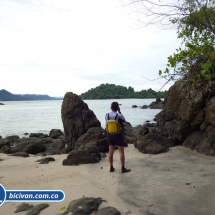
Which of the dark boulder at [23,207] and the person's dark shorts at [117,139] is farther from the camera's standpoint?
the person's dark shorts at [117,139]

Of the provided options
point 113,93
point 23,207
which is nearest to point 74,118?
point 23,207

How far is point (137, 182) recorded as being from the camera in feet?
22.8

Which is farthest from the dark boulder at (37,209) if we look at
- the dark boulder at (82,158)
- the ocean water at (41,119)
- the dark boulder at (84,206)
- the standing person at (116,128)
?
the ocean water at (41,119)

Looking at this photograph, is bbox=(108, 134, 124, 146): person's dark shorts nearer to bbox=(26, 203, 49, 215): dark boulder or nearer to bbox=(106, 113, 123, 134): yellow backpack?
bbox=(106, 113, 123, 134): yellow backpack

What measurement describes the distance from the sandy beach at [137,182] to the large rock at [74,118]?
4.72 m

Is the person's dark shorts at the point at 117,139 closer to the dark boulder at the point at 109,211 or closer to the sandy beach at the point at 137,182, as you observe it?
the sandy beach at the point at 137,182

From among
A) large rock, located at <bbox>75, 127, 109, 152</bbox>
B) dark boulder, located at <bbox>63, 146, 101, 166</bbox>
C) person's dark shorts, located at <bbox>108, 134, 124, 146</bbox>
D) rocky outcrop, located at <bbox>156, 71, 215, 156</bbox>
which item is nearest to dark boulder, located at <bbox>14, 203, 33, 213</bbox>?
person's dark shorts, located at <bbox>108, 134, 124, 146</bbox>

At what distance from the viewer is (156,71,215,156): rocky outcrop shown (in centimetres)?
947

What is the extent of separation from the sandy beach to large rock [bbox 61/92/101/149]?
4725mm

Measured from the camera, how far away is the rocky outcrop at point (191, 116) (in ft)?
31.1

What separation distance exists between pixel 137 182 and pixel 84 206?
6.34 feet

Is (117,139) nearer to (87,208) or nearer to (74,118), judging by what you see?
(87,208)

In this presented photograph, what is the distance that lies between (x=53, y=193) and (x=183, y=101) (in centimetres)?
630

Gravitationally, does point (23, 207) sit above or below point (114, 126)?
below
